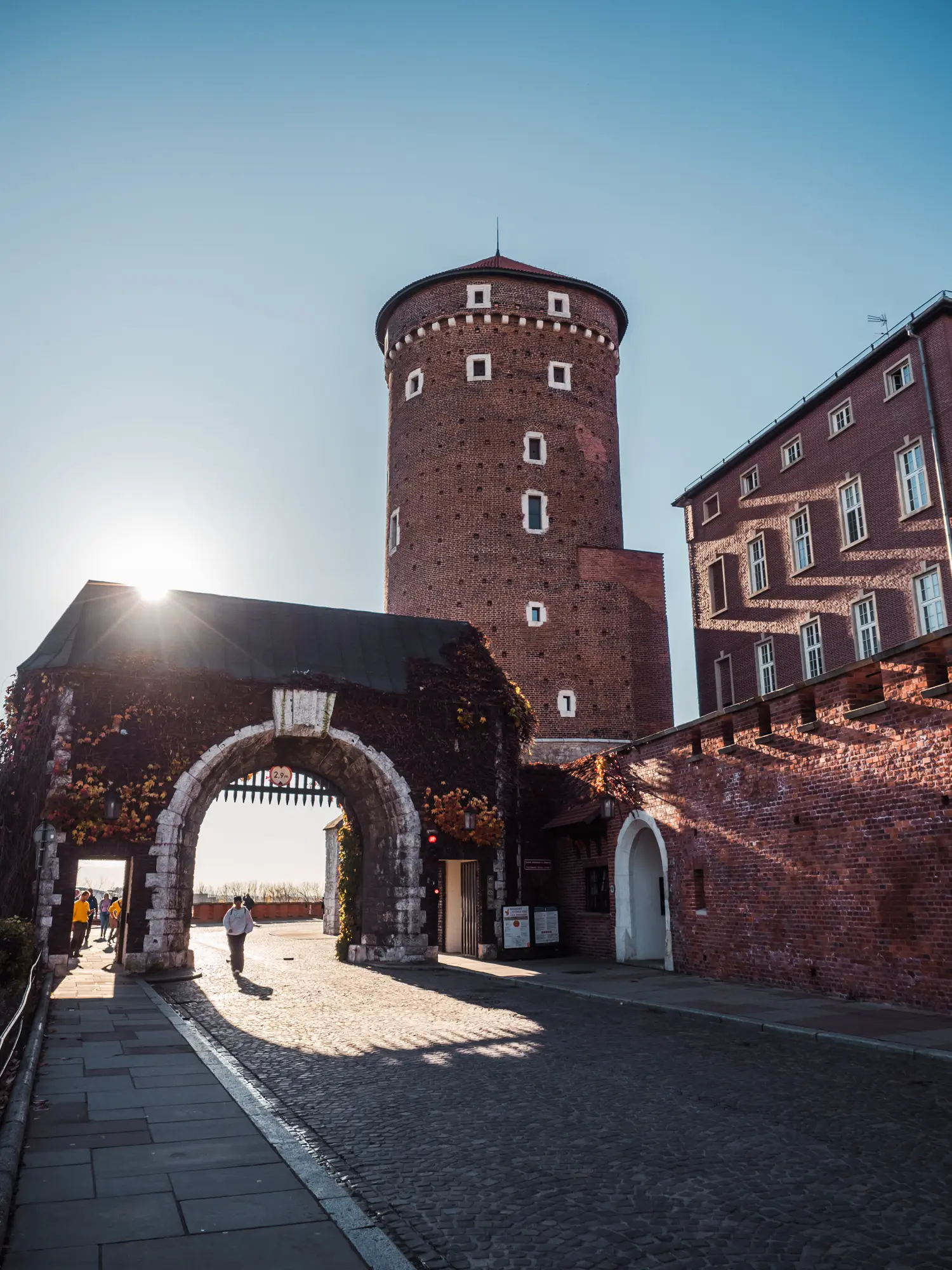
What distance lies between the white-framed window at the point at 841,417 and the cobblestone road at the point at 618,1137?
2202 cm

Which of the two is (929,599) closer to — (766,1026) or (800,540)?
(800,540)

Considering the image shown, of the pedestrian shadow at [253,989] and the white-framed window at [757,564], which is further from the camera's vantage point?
the white-framed window at [757,564]

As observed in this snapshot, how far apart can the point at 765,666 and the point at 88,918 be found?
21849 mm

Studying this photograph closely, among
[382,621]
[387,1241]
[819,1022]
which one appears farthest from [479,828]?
[387,1241]

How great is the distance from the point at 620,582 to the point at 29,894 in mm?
23833

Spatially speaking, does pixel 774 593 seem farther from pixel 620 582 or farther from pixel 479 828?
pixel 479 828

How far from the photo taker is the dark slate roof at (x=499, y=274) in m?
38.9

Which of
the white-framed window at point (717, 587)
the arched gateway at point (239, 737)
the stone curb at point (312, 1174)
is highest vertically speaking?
the white-framed window at point (717, 587)

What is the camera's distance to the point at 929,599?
25.7 m

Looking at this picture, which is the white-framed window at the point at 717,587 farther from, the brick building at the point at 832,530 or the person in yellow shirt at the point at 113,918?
the person in yellow shirt at the point at 113,918

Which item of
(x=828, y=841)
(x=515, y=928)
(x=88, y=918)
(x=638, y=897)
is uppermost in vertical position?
(x=828, y=841)

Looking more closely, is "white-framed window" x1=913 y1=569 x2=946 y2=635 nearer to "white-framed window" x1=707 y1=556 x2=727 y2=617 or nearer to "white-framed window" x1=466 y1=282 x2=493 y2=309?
"white-framed window" x1=707 y1=556 x2=727 y2=617

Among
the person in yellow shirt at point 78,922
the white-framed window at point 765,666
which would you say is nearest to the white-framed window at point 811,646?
the white-framed window at point 765,666

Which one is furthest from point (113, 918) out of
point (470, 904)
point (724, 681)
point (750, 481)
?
point (750, 481)
